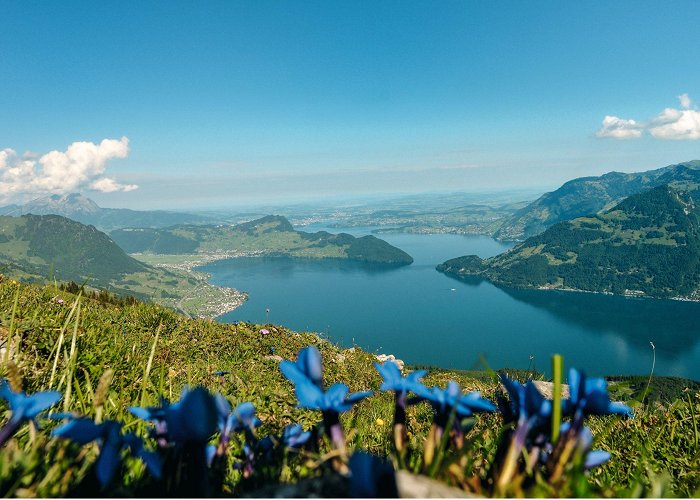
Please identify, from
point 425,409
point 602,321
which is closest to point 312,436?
point 425,409

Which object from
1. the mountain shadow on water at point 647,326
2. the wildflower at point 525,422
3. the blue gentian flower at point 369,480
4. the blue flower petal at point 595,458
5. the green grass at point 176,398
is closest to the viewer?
the blue gentian flower at point 369,480

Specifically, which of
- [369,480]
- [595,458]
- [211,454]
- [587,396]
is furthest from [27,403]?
[595,458]

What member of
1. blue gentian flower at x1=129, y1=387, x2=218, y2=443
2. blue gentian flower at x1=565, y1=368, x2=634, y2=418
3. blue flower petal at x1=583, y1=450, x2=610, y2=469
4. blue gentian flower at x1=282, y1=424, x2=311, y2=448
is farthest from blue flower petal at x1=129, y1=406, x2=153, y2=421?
blue flower petal at x1=583, y1=450, x2=610, y2=469

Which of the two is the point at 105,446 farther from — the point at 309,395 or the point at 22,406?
the point at 309,395

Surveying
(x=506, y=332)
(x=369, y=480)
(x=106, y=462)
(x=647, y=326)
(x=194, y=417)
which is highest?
(x=194, y=417)

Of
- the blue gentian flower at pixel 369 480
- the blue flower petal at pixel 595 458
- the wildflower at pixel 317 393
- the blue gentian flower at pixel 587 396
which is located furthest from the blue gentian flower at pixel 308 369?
the blue flower petal at pixel 595 458

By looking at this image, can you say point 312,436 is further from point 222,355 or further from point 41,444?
point 222,355

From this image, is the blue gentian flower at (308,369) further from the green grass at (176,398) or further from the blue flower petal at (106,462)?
the blue flower petal at (106,462)
